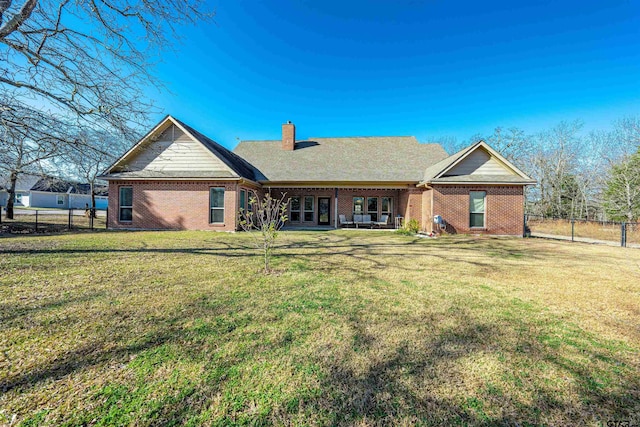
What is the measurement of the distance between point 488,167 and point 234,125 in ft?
64.6

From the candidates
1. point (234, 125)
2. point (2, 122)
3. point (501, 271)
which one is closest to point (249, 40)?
point (2, 122)

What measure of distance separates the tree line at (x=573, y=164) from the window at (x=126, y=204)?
3280 centimetres

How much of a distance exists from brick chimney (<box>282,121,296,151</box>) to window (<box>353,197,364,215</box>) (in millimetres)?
6170

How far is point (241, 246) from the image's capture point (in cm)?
933

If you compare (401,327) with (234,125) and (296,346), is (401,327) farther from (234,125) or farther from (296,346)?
(234,125)

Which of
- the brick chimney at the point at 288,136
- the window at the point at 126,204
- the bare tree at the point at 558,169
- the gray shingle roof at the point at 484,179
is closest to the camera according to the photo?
the gray shingle roof at the point at 484,179

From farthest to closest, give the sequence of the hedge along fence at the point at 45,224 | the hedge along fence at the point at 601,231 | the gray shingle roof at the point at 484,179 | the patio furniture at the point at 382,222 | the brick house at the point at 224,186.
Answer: the patio furniture at the point at 382,222 < the brick house at the point at 224,186 < the gray shingle roof at the point at 484,179 < the hedge along fence at the point at 601,231 < the hedge along fence at the point at 45,224

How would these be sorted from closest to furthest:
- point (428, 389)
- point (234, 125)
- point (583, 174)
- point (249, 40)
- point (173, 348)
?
point (428, 389)
point (173, 348)
point (249, 40)
point (234, 125)
point (583, 174)

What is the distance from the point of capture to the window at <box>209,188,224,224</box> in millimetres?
13914

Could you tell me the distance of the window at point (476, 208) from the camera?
44.8ft

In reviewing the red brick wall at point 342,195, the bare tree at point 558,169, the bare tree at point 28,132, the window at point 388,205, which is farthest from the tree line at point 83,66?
the bare tree at point 558,169

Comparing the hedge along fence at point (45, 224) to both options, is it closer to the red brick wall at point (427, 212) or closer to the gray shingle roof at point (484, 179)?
the red brick wall at point (427, 212)

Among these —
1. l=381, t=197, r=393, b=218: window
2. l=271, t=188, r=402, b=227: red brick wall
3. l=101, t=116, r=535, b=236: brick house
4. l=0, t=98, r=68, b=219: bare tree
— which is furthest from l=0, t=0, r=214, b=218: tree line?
l=381, t=197, r=393, b=218: window

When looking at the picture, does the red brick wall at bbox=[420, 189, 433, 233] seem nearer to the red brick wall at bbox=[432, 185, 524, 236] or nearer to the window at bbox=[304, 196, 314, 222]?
the red brick wall at bbox=[432, 185, 524, 236]
